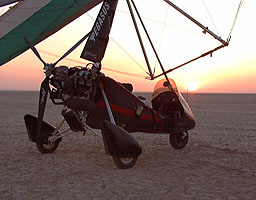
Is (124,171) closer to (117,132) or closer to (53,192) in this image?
(117,132)

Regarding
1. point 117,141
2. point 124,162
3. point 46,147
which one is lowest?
point 46,147

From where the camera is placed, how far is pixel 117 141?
690cm

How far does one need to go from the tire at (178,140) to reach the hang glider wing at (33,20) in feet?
13.6

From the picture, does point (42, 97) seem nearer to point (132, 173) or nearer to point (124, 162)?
point (124, 162)

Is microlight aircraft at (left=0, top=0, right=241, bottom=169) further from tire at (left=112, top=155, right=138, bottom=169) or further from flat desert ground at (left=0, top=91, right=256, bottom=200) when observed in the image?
flat desert ground at (left=0, top=91, right=256, bottom=200)

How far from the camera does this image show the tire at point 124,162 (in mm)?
7129

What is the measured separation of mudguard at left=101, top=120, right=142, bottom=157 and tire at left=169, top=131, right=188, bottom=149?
9.86 feet

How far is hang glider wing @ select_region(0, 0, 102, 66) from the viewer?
7875mm

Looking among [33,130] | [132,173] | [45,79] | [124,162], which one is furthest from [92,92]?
[33,130]

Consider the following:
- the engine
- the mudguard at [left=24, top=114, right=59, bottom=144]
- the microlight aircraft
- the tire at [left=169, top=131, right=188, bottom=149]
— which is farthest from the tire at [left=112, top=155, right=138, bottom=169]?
the tire at [left=169, top=131, right=188, bottom=149]

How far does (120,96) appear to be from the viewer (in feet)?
26.9

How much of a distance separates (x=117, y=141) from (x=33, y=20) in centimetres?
360

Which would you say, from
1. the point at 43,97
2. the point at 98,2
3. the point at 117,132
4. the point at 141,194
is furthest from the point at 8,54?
the point at 141,194

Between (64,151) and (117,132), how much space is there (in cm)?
289
